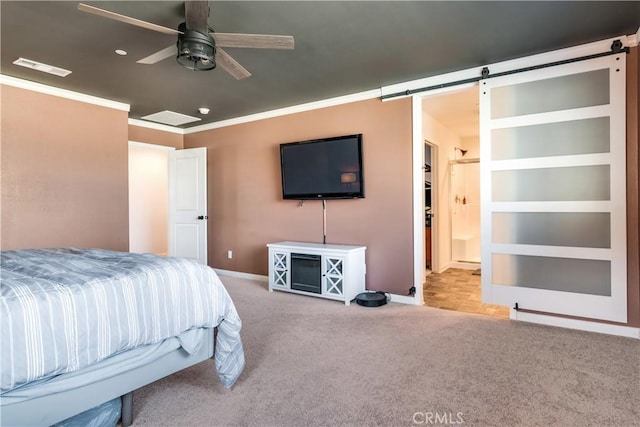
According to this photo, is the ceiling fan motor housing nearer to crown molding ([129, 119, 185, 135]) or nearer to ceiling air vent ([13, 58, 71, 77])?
ceiling air vent ([13, 58, 71, 77])

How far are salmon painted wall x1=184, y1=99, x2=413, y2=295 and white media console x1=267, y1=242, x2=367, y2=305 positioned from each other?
0.98 ft

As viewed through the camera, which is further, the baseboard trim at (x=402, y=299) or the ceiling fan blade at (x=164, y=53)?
the baseboard trim at (x=402, y=299)

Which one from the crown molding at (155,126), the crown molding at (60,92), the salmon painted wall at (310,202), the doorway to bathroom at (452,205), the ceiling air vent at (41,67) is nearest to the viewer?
the ceiling air vent at (41,67)

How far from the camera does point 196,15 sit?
209 cm

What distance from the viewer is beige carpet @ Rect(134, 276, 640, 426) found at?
1741 millimetres

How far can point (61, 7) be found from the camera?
2281 millimetres

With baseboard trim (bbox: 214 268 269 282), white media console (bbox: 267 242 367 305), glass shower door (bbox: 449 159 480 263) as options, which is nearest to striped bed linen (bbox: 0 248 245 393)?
white media console (bbox: 267 242 367 305)

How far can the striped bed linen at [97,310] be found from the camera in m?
1.24

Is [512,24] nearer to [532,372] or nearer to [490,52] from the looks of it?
[490,52]

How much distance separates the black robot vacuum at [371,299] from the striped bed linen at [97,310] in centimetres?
196

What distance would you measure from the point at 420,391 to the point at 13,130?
458cm

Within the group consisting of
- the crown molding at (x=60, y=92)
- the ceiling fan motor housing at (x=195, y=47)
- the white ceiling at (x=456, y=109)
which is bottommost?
the ceiling fan motor housing at (x=195, y=47)

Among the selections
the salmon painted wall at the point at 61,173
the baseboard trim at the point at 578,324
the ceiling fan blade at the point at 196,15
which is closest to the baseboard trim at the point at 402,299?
the baseboard trim at the point at 578,324

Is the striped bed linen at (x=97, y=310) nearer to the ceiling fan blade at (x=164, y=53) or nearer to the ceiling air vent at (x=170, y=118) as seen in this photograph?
the ceiling fan blade at (x=164, y=53)
